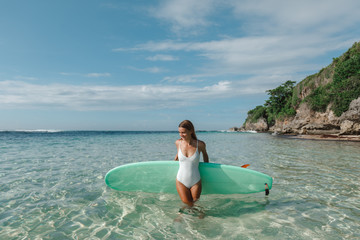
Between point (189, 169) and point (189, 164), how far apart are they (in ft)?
0.29

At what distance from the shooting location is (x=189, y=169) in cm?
357

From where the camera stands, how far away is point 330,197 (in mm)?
4316

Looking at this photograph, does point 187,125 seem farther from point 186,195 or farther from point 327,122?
point 327,122

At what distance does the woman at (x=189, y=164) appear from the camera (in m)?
3.53

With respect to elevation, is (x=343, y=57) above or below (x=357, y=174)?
above

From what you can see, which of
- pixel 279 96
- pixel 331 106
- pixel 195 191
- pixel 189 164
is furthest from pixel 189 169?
pixel 279 96

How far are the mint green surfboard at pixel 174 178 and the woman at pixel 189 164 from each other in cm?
51

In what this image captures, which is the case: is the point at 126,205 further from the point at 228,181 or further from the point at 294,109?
the point at 294,109

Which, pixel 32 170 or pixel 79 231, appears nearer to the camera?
pixel 79 231

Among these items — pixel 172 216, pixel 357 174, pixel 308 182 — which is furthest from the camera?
pixel 357 174

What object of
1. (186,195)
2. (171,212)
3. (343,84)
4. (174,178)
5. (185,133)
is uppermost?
(343,84)

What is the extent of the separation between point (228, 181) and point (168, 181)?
1.18 m

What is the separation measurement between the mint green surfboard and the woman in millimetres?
509

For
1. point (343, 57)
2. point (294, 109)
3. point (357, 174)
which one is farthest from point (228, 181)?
point (294, 109)
